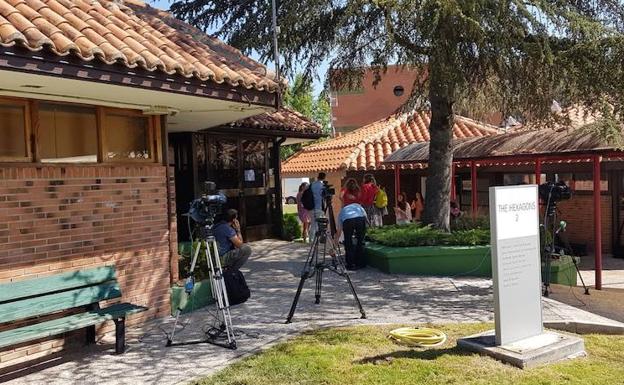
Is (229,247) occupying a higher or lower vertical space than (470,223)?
higher

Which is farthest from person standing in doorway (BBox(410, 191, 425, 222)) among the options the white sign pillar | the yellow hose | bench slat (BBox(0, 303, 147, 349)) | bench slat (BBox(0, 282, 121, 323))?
bench slat (BBox(0, 303, 147, 349))

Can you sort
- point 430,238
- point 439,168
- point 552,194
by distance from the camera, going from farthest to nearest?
point 439,168
point 430,238
point 552,194

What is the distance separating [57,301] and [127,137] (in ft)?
6.45

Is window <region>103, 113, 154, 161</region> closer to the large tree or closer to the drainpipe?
the large tree

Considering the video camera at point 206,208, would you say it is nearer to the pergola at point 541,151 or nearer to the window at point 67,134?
the window at point 67,134

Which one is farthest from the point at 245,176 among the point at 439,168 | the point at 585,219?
the point at 585,219

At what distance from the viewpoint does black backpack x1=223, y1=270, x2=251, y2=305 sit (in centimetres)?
722

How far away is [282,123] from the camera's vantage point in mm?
12086

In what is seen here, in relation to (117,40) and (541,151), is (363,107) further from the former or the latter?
(117,40)

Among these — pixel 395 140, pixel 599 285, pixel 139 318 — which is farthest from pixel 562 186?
pixel 395 140

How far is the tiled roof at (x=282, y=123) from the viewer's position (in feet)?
36.7

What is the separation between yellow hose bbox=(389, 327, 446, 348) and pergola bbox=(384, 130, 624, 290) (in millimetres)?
4199

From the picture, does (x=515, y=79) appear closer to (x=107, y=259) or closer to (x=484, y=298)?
(x=484, y=298)

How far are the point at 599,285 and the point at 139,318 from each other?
7.50 metres
